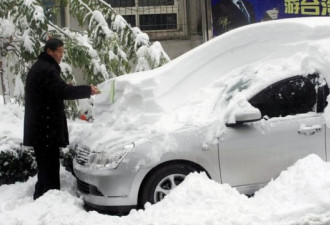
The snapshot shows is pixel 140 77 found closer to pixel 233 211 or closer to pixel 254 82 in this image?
pixel 254 82

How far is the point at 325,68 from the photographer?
4.81m

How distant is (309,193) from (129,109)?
2074 mm

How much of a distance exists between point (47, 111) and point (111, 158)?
1021mm

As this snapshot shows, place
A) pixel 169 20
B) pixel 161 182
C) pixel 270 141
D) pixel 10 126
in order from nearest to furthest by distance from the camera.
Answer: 1. pixel 161 182
2. pixel 270 141
3. pixel 10 126
4. pixel 169 20

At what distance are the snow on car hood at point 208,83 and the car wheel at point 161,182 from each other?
26 centimetres

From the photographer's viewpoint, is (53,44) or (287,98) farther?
(53,44)

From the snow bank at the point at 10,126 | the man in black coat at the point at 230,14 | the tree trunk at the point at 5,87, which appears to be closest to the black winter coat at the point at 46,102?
the snow bank at the point at 10,126

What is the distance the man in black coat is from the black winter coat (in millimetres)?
8153

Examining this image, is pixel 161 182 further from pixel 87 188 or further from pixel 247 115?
pixel 247 115

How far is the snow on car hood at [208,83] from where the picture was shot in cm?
473

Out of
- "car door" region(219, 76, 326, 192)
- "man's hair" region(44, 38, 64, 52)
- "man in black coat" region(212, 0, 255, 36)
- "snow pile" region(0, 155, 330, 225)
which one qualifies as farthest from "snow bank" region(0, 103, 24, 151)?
"man in black coat" region(212, 0, 255, 36)

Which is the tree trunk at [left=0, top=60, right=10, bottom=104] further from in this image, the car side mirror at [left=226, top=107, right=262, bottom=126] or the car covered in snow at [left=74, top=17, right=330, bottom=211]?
the car side mirror at [left=226, top=107, right=262, bottom=126]

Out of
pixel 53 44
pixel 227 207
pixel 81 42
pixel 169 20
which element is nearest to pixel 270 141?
pixel 227 207

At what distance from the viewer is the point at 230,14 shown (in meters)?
12.6
